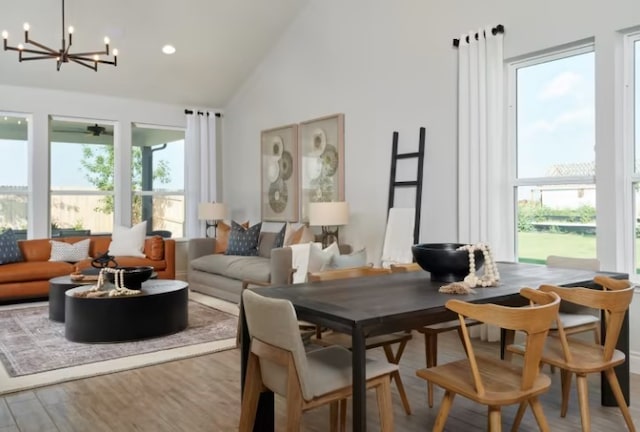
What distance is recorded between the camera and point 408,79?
5.38 meters

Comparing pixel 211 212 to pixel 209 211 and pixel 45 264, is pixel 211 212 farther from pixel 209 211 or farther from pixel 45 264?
pixel 45 264

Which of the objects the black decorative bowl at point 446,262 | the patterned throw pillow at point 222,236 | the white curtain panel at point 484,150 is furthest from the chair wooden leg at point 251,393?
the patterned throw pillow at point 222,236

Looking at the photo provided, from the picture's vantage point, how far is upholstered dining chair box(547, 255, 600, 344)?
3.21m

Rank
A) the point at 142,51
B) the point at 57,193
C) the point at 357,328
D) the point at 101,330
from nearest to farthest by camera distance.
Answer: the point at 357,328 → the point at 101,330 → the point at 142,51 → the point at 57,193

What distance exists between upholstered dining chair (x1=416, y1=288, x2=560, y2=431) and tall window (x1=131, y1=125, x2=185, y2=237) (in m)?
6.61

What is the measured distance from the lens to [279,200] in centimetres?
734

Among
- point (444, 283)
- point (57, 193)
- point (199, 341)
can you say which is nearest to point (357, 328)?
point (444, 283)

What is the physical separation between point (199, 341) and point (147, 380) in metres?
0.97

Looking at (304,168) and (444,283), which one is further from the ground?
(304,168)

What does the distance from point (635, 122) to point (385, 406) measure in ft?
9.76

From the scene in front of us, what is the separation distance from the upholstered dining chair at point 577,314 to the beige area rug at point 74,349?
2.55 metres

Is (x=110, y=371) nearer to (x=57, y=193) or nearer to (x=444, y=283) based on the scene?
(x=444, y=283)

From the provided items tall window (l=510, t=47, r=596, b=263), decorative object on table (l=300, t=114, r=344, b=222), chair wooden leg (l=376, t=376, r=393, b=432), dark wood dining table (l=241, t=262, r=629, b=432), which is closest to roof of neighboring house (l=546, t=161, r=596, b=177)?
tall window (l=510, t=47, r=596, b=263)

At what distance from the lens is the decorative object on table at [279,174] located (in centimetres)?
707
